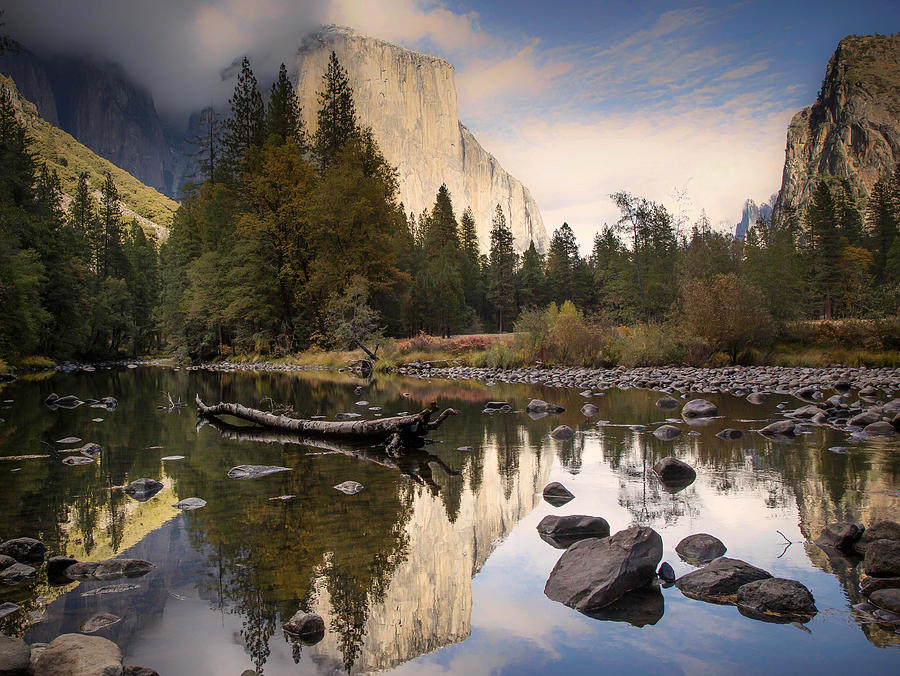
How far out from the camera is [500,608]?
4.11 meters

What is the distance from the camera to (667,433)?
35.1ft

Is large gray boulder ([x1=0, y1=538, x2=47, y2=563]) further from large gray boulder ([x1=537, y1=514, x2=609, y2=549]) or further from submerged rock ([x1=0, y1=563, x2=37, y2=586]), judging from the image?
large gray boulder ([x1=537, y1=514, x2=609, y2=549])

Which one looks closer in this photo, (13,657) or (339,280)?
A: (13,657)

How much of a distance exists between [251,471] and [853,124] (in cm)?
20749

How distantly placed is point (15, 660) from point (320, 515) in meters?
3.24

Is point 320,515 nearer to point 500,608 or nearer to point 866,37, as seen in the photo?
point 500,608

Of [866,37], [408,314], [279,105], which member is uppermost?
Result: [866,37]

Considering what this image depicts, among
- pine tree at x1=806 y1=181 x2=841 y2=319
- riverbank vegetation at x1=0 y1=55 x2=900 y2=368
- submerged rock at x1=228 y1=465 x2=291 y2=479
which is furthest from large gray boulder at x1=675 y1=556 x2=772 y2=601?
pine tree at x1=806 y1=181 x2=841 y2=319

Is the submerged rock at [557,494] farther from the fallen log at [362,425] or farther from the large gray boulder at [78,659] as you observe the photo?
the large gray boulder at [78,659]

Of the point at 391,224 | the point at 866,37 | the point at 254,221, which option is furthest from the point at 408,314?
the point at 866,37

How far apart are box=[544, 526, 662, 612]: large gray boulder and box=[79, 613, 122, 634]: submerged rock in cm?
296

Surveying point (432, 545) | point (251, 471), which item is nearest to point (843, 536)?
point (432, 545)

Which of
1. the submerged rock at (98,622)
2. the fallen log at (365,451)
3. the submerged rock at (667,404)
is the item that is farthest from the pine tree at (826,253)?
the submerged rock at (98,622)

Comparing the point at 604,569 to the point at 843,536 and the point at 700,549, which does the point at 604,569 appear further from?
the point at 843,536
